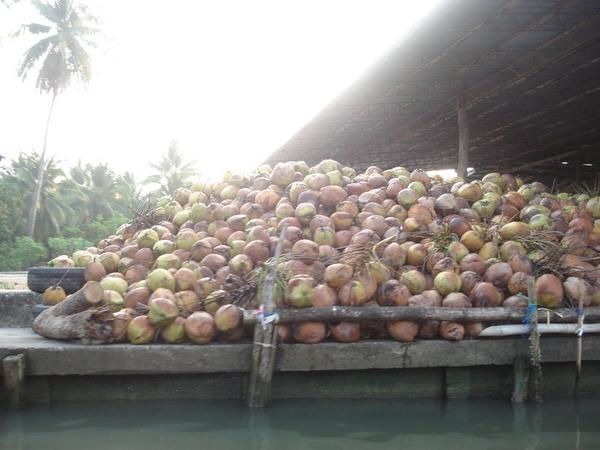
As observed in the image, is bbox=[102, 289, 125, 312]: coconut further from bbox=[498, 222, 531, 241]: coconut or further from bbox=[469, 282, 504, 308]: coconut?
bbox=[498, 222, 531, 241]: coconut

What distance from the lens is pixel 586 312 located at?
3.94 m

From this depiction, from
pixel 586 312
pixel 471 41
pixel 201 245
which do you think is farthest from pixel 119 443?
pixel 471 41

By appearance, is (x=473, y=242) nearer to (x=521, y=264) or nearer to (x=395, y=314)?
(x=521, y=264)

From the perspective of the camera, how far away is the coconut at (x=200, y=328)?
376 cm

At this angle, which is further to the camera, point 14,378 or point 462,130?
point 462,130

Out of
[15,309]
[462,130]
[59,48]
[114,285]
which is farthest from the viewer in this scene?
[59,48]

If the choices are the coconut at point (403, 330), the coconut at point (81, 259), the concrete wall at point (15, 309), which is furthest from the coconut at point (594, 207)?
the concrete wall at point (15, 309)

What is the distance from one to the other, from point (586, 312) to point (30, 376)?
385 cm

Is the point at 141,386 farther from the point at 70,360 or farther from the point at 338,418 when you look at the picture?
the point at 338,418

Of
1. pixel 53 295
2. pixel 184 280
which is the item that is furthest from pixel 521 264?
pixel 53 295

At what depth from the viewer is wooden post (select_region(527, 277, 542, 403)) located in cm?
373

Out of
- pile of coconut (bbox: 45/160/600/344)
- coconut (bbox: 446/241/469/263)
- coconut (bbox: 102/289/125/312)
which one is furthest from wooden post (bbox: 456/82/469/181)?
coconut (bbox: 102/289/125/312)

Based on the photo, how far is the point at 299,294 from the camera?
12.6ft

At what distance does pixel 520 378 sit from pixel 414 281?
0.97 meters
